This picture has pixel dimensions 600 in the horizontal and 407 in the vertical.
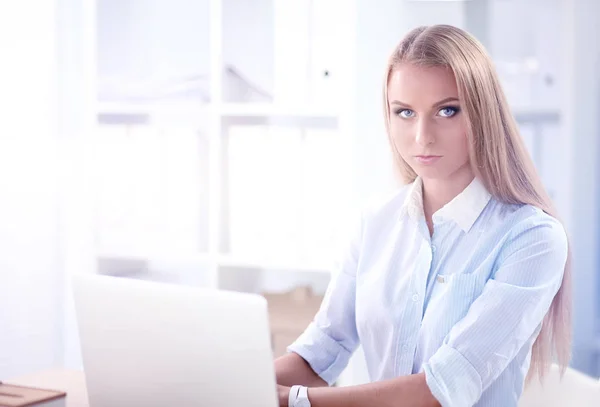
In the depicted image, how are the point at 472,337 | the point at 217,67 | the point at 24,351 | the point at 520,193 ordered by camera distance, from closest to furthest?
the point at 472,337 → the point at 520,193 → the point at 217,67 → the point at 24,351

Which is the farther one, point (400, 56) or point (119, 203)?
point (119, 203)

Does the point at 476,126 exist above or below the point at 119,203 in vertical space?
above

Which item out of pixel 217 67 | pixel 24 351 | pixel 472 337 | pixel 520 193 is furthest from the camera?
pixel 24 351

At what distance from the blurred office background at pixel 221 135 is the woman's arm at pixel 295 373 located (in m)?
0.90

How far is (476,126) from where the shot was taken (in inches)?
59.5

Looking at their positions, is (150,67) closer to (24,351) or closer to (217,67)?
(217,67)

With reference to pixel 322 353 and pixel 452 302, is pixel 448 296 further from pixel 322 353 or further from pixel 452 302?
pixel 322 353

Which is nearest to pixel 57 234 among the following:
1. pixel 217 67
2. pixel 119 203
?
pixel 119 203

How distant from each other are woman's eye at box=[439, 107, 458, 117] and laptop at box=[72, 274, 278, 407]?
561 mm

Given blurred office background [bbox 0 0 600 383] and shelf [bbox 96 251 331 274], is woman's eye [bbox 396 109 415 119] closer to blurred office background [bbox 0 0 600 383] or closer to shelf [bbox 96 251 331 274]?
blurred office background [bbox 0 0 600 383]

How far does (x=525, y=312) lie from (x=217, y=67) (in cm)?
149

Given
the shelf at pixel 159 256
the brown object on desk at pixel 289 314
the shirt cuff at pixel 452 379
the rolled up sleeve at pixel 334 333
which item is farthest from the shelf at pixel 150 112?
the shirt cuff at pixel 452 379

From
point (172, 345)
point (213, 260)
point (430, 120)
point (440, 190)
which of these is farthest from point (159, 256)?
point (172, 345)

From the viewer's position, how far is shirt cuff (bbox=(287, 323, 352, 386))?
170 cm
